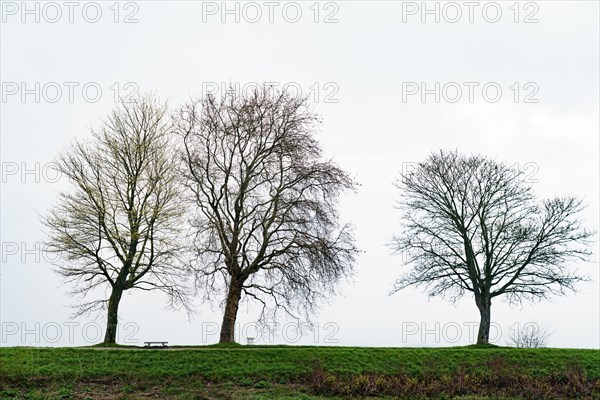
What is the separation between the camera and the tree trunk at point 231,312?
33938mm

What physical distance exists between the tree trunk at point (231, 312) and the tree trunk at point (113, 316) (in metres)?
5.51

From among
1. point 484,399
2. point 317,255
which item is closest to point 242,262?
point 317,255

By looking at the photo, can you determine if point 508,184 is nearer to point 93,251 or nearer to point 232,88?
point 232,88

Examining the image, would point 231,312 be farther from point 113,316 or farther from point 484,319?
point 484,319

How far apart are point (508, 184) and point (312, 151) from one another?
12584 millimetres

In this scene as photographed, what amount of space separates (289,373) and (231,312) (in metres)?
9.65

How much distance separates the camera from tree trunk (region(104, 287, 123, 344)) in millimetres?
34719

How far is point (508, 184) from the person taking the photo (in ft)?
134

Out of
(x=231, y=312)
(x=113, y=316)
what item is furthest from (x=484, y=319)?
(x=113, y=316)

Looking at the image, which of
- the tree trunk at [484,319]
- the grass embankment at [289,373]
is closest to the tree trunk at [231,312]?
the grass embankment at [289,373]

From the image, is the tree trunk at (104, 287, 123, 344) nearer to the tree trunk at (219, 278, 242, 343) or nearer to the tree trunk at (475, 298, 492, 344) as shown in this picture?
the tree trunk at (219, 278, 242, 343)

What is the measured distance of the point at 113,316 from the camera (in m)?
35.2

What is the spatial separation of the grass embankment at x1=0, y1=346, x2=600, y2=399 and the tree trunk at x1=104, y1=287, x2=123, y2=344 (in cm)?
776

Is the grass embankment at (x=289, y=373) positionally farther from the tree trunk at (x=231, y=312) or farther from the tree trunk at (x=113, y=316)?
the tree trunk at (x=113, y=316)
